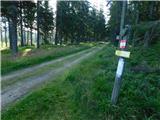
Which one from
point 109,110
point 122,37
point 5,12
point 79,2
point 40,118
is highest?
point 79,2

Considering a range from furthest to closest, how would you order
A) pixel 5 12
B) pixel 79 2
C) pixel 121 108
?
pixel 79 2, pixel 5 12, pixel 121 108

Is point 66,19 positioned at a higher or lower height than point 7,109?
higher

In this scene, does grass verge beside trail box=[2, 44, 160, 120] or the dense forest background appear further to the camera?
the dense forest background

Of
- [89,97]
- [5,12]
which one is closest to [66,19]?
[5,12]

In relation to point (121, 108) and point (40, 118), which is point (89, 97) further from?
point (40, 118)

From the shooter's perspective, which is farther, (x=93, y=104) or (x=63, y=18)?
(x=63, y=18)

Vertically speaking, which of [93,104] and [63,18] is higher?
[63,18]

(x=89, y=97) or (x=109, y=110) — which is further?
(x=89, y=97)

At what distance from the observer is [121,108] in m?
4.77

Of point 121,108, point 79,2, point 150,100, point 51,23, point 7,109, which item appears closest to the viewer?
point 121,108

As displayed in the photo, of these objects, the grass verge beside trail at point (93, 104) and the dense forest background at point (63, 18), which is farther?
the dense forest background at point (63, 18)

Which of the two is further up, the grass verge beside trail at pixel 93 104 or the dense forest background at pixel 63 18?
the dense forest background at pixel 63 18

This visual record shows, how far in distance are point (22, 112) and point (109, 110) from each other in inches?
96.4

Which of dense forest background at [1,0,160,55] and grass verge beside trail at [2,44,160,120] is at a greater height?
dense forest background at [1,0,160,55]
